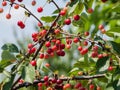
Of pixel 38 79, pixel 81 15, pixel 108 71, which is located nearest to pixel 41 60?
pixel 38 79

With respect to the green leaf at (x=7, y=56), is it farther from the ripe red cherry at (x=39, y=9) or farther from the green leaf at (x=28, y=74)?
the ripe red cherry at (x=39, y=9)

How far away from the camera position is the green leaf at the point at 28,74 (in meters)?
1.89

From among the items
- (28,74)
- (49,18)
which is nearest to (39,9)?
(49,18)

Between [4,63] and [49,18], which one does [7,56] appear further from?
[49,18]

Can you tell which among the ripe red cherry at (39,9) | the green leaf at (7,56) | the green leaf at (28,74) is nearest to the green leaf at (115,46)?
the green leaf at (28,74)

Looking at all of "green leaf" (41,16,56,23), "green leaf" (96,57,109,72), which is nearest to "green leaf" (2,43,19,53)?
"green leaf" (41,16,56,23)

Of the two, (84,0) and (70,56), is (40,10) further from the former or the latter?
(70,56)

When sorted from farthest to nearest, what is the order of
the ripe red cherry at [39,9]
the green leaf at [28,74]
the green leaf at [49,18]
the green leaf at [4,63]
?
the ripe red cherry at [39,9] < the green leaf at [49,18] < the green leaf at [4,63] < the green leaf at [28,74]

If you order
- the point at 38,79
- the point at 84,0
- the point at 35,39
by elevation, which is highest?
the point at 84,0

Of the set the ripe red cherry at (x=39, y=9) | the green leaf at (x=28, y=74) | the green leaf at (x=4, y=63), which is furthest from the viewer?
the ripe red cherry at (x=39, y=9)

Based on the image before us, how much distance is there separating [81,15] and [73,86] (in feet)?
2.22

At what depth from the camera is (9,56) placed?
7.47ft

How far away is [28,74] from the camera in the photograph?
1.90 m

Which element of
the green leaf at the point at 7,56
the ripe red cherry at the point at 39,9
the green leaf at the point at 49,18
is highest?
the ripe red cherry at the point at 39,9
